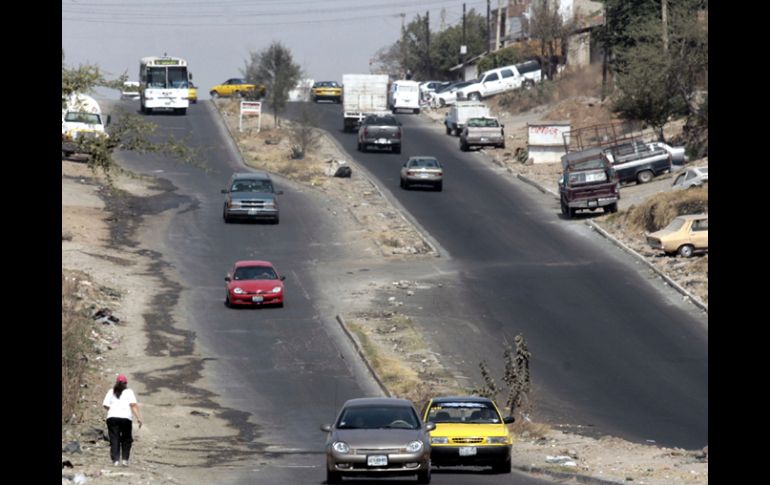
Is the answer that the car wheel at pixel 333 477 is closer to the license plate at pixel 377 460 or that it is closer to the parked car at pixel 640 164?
the license plate at pixel 377 460

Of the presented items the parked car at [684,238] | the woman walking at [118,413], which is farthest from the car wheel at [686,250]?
the woman walking at [118,413]

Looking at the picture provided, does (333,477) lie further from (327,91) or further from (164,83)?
(327,91)

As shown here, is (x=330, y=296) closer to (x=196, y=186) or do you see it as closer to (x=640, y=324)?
(x=640, y=324)

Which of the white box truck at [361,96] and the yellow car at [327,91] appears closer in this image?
the white box truck at [361,96]

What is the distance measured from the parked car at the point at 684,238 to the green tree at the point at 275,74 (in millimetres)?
41260

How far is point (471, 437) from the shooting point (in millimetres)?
20969

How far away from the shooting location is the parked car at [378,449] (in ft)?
61.7

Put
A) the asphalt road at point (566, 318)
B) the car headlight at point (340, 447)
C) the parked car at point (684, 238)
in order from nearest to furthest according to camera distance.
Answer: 1. the car headlight at point (340, 447)
2. the asphalt road at point (566, 318)
3. the parked car at point (684, 238)

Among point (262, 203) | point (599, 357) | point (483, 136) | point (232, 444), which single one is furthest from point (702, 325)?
point (483, 136)

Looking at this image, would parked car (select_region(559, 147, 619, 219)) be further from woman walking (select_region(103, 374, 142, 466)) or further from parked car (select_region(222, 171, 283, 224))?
woman walking (select_region(103, 374, 142, 466))

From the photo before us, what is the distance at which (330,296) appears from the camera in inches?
1646

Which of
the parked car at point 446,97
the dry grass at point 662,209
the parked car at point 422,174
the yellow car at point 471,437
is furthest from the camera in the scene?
the parked car at point 446,97

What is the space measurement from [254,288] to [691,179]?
72.8 ft

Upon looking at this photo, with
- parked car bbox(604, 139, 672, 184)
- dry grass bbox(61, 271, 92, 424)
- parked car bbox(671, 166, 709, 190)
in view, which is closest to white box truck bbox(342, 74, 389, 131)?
parked car bbox(604, 139, 672, 184)
